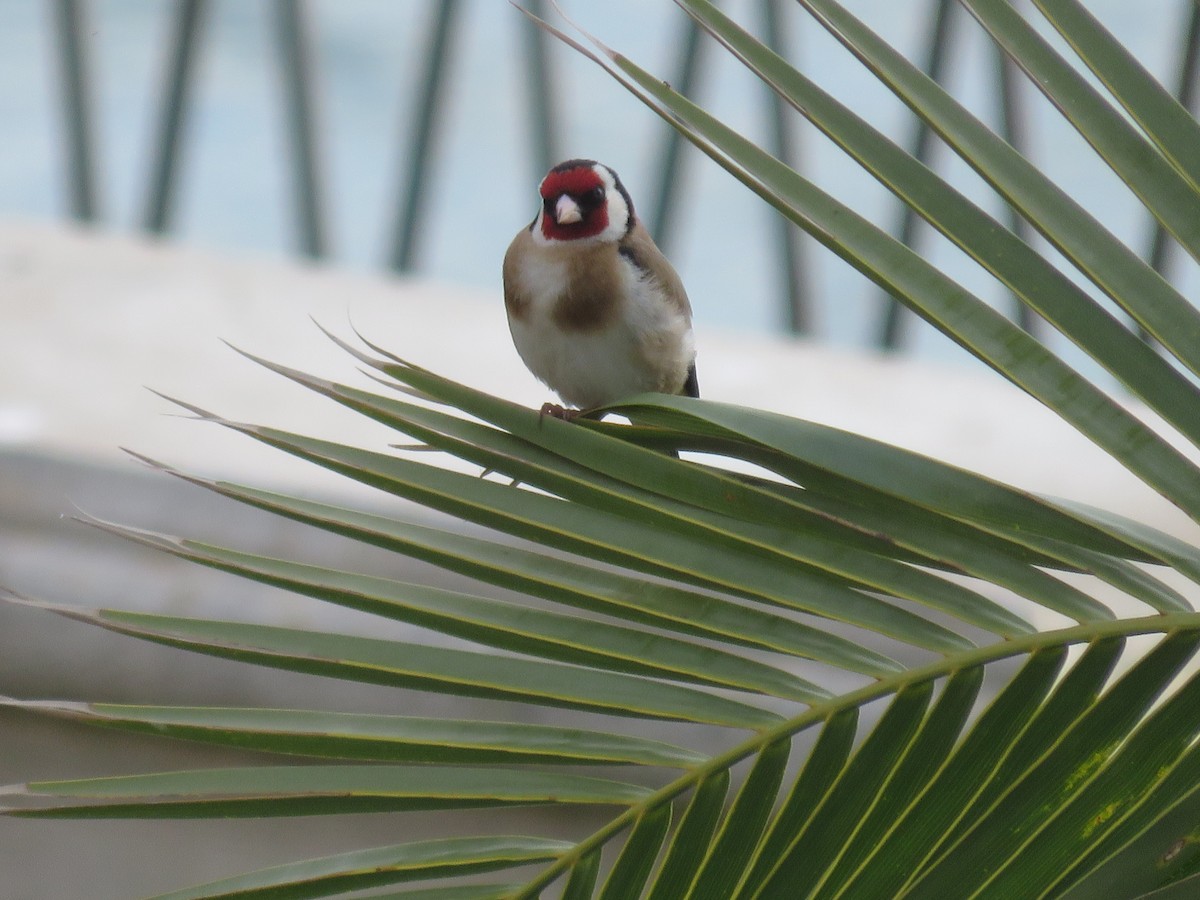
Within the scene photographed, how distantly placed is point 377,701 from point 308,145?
177 inches

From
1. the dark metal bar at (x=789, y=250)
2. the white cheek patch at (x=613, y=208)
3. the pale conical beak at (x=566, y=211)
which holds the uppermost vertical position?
the dark metal bar at (x=789, y=250)

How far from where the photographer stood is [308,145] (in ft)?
22.6

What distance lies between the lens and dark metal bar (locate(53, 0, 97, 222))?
6.83 metres

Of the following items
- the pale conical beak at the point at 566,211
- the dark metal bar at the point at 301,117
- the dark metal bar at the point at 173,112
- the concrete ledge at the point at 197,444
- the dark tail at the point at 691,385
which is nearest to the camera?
the pale conical beak at the point at 566,211

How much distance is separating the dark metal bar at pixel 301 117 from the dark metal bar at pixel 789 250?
7.05ft

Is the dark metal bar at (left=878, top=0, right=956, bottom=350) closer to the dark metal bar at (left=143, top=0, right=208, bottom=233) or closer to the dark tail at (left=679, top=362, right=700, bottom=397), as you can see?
the dark metal bar at (left=143, top=0, right=208, bottom=233)

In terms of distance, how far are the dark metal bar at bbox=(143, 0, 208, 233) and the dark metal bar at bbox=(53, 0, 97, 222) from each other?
36 cm

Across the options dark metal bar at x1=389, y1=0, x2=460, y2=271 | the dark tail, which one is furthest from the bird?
dark metal bar at x1=389, y1=0, x2=460, y2=271

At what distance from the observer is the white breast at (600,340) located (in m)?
1.75

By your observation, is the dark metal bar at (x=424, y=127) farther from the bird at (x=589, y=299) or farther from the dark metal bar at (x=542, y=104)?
the bird at (x=589, y=299)

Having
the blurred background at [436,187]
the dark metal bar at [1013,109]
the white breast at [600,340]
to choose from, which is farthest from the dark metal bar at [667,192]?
the white breast at [600,340]

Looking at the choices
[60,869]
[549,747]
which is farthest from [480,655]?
[60,869]

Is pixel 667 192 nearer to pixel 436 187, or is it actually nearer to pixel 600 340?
pixel 436 187

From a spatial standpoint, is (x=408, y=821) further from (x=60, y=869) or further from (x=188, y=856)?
(x=60, y=869)
